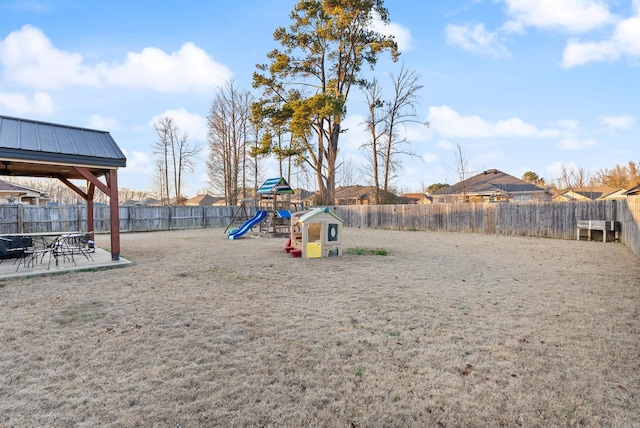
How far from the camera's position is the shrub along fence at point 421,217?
1230cm

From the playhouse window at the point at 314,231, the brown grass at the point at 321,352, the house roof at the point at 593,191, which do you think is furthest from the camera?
the house roof at the point at 593,191

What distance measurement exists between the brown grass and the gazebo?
7.60 feet

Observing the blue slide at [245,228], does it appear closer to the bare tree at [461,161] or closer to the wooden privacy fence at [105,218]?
the wooden privacy fence at [105,218]

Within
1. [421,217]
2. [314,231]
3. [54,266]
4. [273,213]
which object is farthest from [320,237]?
[421,217]

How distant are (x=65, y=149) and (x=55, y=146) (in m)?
0.18

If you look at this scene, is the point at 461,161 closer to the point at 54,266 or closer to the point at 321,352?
the point at 54,266

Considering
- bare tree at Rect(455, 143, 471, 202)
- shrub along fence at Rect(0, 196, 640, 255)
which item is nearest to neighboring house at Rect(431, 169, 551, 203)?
bare tree at Rect(455, 143, 471, 202)

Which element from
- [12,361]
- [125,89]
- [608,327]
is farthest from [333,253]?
[125,89]

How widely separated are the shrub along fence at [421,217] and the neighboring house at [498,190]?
1054 centimetres

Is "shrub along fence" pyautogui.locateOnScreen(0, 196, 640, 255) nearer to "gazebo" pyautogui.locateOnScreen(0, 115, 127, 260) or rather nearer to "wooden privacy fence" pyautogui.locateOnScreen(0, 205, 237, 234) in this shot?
"wooden privacy fence" pyautogui.locateOnScreen(0, 205, 237, 234)

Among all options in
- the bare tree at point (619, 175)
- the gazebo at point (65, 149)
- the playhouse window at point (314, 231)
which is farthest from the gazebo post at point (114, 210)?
the bare tree at point (619, 175)

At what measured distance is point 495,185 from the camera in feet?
95.6

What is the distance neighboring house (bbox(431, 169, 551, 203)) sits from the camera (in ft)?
92.6

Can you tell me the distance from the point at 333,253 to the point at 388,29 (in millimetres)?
19899
